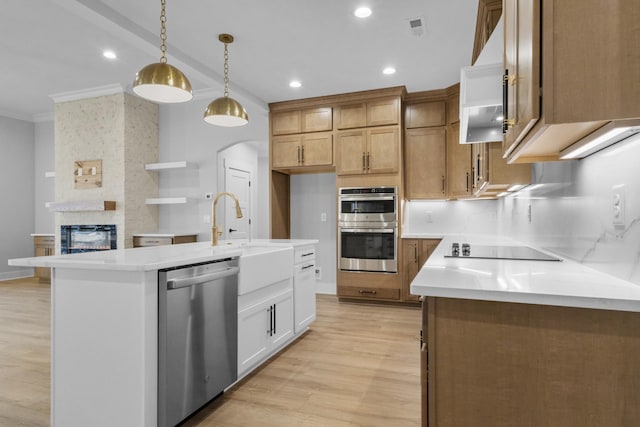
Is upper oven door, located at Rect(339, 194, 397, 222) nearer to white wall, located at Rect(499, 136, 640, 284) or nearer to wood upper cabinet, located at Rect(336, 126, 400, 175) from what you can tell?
wood upper cabinet, located at Rect(336, 126, 400, 175)

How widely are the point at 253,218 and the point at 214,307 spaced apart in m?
4.52

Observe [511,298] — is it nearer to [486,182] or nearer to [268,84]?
[486,182]

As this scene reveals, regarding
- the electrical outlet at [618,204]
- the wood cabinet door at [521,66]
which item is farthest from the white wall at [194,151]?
the electrical outlet at [618,204]

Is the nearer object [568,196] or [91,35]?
[568,196]

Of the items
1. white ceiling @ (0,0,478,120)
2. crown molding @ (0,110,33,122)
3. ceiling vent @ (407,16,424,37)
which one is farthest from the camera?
crown molding @ (0,110,33,122)

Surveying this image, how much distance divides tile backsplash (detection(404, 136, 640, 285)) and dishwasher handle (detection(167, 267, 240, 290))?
1850mm

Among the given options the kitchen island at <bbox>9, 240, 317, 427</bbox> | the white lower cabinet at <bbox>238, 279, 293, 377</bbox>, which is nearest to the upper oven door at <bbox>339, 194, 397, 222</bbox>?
the white lower cabinet at <bbox>238, 279, 293, 377</bbox>

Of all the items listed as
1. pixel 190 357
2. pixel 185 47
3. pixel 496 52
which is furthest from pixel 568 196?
pixel 185 47

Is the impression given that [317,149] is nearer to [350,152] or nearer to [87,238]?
[350,152]

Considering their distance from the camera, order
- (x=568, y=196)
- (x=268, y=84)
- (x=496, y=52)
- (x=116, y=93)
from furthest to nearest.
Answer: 1. (x=116, y=93)
2. (x=268, y=84)
3. (x=496, y=52)
4. (x=568, y=196)

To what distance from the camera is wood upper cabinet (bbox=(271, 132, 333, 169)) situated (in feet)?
16.1

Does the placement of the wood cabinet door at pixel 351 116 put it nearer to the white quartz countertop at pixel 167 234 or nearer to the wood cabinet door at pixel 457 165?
the wood cabinet door at pixel 457 165

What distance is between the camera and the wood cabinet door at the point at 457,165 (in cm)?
452

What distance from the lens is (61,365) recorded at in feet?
6.01
